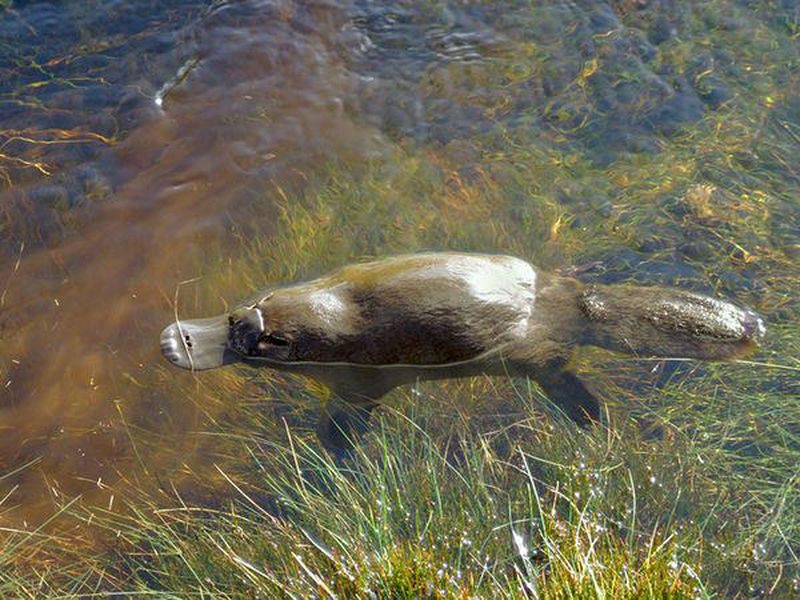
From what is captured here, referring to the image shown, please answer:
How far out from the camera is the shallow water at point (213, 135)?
5164mm

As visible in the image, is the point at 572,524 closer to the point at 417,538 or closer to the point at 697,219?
the point at 417,538

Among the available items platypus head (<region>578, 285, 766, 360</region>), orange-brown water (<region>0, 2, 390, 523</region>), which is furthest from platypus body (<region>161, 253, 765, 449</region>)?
orange-brown water (<region>0, 2, 390, 523</region>)

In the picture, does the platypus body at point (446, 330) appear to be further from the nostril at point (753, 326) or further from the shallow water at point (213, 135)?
the shallow water at point (213, 135)

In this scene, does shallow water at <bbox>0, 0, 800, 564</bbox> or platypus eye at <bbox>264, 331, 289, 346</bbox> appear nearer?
platypus eye at <bbox>264, 331, 289, 346</bbox>

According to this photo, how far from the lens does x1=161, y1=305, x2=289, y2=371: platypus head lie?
198 inches

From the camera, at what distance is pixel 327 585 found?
3.79 m

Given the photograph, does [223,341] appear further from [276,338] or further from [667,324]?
[667,324]

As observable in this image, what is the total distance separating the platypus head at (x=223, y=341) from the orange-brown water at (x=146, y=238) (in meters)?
0.21

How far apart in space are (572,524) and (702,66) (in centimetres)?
371

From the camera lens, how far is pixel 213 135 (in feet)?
20.2

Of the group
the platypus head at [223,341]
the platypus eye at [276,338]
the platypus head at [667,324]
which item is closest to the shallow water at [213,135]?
the platypus head at [223,341]

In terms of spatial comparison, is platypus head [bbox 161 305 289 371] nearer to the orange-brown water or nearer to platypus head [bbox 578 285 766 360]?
the orange-brown water

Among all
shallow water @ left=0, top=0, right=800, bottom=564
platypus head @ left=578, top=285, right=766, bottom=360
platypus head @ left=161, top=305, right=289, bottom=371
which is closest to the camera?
platypus head @ left=578, top=285, right=766, bottom=360

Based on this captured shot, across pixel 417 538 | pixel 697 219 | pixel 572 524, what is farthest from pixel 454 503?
pixel 697 219
